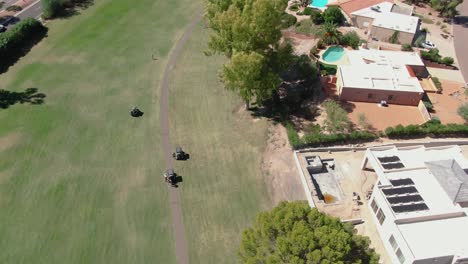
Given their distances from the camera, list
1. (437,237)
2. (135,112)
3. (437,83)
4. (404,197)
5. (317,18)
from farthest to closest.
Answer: (317,18) < (437,83) < (135,112) < (404,197) < (437,237)

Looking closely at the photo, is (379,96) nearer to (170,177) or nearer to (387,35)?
(387,35)

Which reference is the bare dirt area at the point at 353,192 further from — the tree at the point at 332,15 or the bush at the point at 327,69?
the tree at the point at 332,15

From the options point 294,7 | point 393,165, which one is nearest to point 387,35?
point 294,7

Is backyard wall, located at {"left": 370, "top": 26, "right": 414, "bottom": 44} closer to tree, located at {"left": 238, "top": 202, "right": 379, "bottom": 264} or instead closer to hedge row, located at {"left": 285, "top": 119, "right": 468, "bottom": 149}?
hedge row, located at {"left": 285, "top": 119, "right": 468, "bottom": 149}

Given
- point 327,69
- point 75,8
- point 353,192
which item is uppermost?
point 75,8

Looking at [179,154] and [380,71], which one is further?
[380,71]

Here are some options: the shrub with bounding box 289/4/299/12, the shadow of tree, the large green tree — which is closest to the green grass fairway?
the shadow of tree
